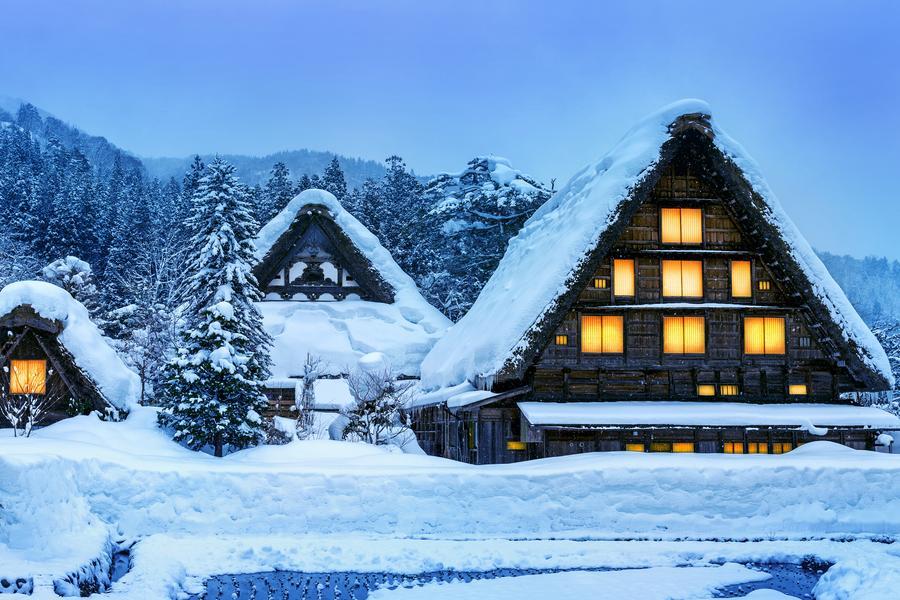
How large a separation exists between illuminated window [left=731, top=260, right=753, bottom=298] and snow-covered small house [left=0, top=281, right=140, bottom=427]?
17.2 meters


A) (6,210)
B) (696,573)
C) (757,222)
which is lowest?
(696,573)

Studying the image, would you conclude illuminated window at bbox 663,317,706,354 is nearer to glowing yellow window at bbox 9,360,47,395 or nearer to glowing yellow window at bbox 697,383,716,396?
glowing yellow window at bbox 697,383,716,396

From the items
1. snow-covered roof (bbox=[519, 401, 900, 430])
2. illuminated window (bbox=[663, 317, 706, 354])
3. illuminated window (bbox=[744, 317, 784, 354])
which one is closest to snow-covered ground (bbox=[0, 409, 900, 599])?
snow-covered roof (bbox=[519, 401, 900, 430])

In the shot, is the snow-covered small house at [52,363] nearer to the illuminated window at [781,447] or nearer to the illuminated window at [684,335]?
the illuminated window at [684,335]

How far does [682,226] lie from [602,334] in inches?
132

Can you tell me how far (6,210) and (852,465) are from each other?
52.9 meters

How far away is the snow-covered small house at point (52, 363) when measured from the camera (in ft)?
76.9

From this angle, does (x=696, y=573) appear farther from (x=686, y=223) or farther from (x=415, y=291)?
(x=415, y=291)

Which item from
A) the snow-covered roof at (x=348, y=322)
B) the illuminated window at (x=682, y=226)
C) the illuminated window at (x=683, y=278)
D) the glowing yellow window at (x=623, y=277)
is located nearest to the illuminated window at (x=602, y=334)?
the glowing yellow window at (x=623, y=277)

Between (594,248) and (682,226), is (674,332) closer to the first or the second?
(682,226)

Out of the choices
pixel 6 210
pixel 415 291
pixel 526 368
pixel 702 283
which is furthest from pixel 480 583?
pixel 6 210

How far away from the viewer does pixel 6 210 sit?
176ft

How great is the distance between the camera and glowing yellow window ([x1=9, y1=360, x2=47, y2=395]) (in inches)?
945

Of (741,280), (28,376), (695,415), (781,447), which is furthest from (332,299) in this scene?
(781,447)
